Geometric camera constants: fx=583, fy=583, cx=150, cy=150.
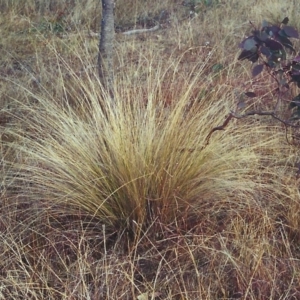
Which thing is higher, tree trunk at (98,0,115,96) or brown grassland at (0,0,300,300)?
tree trunk at (98,0,115,96)

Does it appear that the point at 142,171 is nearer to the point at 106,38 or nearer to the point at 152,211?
the point at 152,211

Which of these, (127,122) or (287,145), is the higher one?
(127,122)

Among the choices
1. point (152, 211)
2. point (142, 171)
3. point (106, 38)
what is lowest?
point (152, 211)

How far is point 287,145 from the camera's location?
306 cm

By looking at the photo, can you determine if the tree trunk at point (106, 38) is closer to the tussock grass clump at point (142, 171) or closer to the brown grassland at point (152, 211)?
the brown grassland at point (152, 211)

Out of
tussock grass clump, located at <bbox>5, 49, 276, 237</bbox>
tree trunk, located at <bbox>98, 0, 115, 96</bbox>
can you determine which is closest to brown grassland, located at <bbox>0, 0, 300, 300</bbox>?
tussock grass clump, located at <bbox>5, 49, 276, 237</bbox>

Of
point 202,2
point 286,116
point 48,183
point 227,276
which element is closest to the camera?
point 227,276

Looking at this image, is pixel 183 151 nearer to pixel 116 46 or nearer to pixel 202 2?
pixel 116 46

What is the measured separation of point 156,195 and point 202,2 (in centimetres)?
397

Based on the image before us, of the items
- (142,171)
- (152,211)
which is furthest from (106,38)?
(152,211)

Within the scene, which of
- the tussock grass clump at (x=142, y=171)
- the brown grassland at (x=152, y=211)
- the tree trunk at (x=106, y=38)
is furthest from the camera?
the tree trunk at (x=106, y=38)

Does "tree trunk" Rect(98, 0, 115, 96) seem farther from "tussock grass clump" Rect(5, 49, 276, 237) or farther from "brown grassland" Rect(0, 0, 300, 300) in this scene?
"tussock grass clump" Rect(5, 49, 276, 237)

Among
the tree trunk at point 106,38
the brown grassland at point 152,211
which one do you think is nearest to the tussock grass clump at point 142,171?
the brown grassland at point 152,211

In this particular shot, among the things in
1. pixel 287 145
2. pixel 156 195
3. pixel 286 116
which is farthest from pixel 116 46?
pixel 156 195
